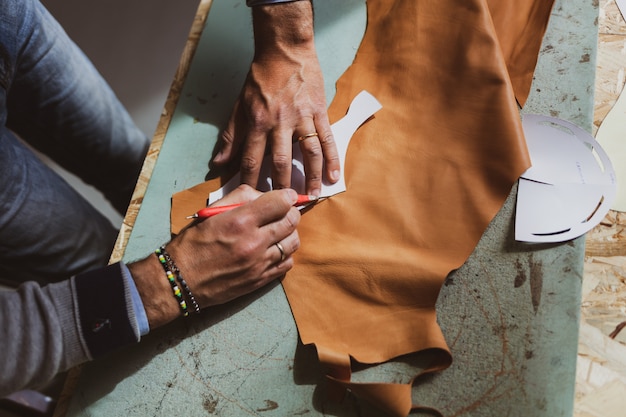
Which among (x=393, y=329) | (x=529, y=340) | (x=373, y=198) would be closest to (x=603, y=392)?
(x=529, y=340)

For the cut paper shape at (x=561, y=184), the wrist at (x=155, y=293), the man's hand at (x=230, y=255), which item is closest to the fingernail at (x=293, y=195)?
the man's hand at (x=230, y=255)

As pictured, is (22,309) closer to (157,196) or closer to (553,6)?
(157,196)

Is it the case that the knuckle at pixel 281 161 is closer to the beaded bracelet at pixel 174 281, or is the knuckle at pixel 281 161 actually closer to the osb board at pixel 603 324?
the beaded bracelet at pixel 174 281

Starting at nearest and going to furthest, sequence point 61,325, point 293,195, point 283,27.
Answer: point 61,325 < point 293,195 < point 283,27

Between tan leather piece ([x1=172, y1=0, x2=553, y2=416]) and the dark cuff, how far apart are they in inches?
6.7

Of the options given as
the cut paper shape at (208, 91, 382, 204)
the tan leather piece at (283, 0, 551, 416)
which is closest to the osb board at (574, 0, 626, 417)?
the tan leather piece at (283, 0, 551, 416)

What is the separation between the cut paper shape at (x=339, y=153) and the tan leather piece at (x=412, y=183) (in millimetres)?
15

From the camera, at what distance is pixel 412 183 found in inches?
29.4

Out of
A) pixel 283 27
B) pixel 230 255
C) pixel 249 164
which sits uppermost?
pixel 283 27

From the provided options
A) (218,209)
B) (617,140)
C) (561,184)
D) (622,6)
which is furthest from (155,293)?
(622,6)

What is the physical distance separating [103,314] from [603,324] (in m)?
0.69

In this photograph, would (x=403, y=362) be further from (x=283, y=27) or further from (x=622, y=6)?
(x=622, y=6)

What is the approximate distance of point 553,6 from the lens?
2.85 feet

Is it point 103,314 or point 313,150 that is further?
point 313,150
